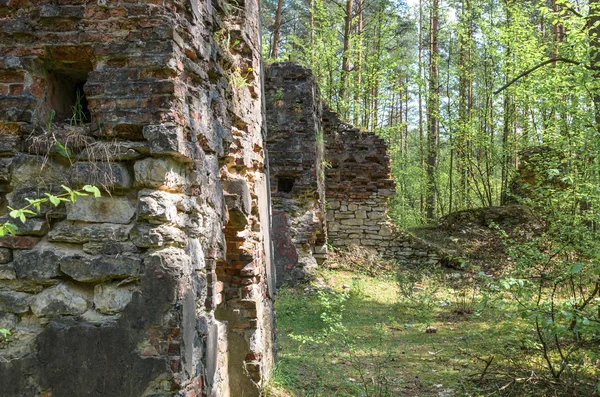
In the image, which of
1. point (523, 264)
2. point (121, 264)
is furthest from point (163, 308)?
point (523, 264)

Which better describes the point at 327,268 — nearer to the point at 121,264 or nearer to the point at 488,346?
the point at 488,346

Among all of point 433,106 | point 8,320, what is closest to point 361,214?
point 433,106

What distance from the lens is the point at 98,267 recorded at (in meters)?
2.55

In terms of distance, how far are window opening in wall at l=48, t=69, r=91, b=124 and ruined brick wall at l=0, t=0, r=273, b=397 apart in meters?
0.01

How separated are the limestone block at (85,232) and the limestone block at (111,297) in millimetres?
266

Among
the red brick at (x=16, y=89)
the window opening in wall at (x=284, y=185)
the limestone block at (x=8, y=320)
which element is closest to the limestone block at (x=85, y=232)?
the limestone block at (x=8, y=320)

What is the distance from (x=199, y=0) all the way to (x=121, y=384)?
2543 millimetres

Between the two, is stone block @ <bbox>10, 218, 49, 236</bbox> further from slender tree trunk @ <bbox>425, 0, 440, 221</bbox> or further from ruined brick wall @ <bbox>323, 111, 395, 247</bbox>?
slender tree trunk @ <bbox>425, 0, 440, 221</bbox>

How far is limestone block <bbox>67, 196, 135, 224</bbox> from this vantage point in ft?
8.50

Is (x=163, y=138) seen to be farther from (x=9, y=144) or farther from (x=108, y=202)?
(x=9, y=144)

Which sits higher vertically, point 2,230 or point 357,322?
point 2,230

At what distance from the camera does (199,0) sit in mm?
3287

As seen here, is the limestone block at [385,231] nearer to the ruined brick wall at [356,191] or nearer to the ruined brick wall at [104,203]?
the ruined brick wall at [356,191]

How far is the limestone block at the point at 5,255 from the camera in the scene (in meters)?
2.59
